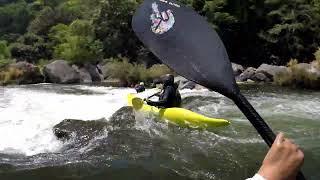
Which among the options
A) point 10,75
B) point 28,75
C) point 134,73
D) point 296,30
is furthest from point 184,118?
point 296,30

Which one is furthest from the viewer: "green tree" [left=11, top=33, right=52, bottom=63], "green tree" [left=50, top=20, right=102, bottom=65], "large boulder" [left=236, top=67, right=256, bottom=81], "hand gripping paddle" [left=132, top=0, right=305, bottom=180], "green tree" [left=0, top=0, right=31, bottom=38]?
"green tree" [left=0, top=0, right=31, bottom=38]

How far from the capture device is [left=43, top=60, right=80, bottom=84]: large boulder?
20.6 meters

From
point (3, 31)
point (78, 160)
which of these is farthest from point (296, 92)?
point (3, 31)

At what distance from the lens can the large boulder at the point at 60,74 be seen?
67.6 ft

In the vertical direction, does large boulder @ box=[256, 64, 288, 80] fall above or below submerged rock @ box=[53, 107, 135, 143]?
below

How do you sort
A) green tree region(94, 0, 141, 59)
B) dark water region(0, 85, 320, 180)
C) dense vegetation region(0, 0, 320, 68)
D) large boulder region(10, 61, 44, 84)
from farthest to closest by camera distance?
green tree region(94, 0, 141, 59)
dense vegetation region(0, 0, 320, 68)
large boulder region(10, 61, 44, 84)
dark water region(0, 85, 320, 180)

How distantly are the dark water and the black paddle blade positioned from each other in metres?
3.97

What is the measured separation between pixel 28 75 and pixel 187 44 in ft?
65.0

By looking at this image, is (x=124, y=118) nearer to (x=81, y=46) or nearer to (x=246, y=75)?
(x=246, y=75)

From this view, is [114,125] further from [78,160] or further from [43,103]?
[43,103]

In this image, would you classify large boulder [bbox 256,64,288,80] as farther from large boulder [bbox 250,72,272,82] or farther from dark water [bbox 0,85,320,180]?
dark water [bbox 0,85,320,180]

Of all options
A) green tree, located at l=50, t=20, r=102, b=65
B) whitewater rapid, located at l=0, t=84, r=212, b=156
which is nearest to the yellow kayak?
whitewater rapid, located at l=0, t=84, r=212, b=156

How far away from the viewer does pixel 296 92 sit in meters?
14.6

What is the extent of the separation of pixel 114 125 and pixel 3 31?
164 feet
